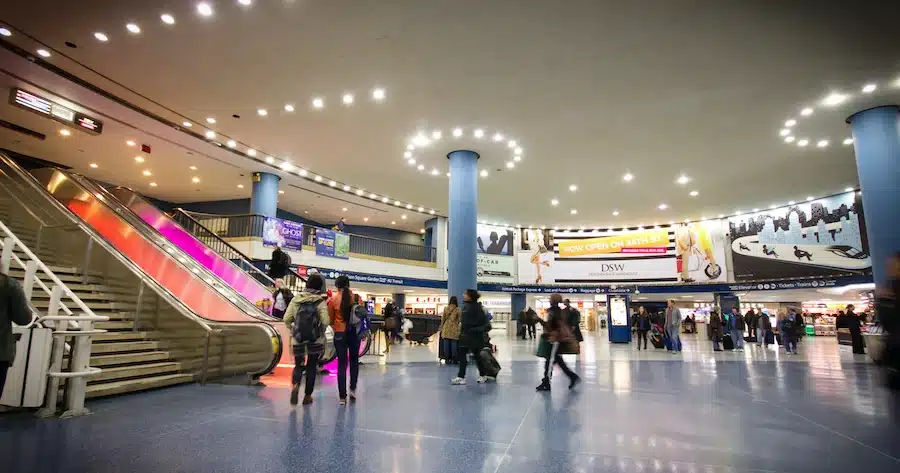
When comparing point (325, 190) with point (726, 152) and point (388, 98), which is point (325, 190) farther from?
point (726, 152)

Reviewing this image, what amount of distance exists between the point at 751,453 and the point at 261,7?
868 cm

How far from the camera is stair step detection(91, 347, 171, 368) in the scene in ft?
17.7

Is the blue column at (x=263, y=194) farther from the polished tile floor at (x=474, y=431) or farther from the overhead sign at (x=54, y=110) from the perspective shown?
the polished tile floor at (x=474, y=431)

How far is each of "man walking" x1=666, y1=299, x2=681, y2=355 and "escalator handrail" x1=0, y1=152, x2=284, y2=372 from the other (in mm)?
11276

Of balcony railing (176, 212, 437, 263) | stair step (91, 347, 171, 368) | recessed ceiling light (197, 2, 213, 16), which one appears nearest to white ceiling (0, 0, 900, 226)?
recessed ceiling light (197, 2, 213, 16)

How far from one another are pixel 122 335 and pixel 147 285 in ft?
3.08

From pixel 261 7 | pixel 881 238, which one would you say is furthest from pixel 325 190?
pixel 881 238

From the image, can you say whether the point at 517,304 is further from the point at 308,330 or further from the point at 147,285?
the point at 308,330

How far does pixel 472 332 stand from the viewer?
272 inches

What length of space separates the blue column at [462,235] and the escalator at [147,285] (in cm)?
493

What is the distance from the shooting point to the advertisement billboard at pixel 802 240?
1834 cm

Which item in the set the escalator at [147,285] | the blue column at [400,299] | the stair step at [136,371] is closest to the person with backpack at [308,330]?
the escalator at [147,285]

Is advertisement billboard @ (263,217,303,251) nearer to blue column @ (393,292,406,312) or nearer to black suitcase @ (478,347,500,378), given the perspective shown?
blue column @ (393,292,406,312)

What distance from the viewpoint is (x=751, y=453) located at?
334 centimetres
